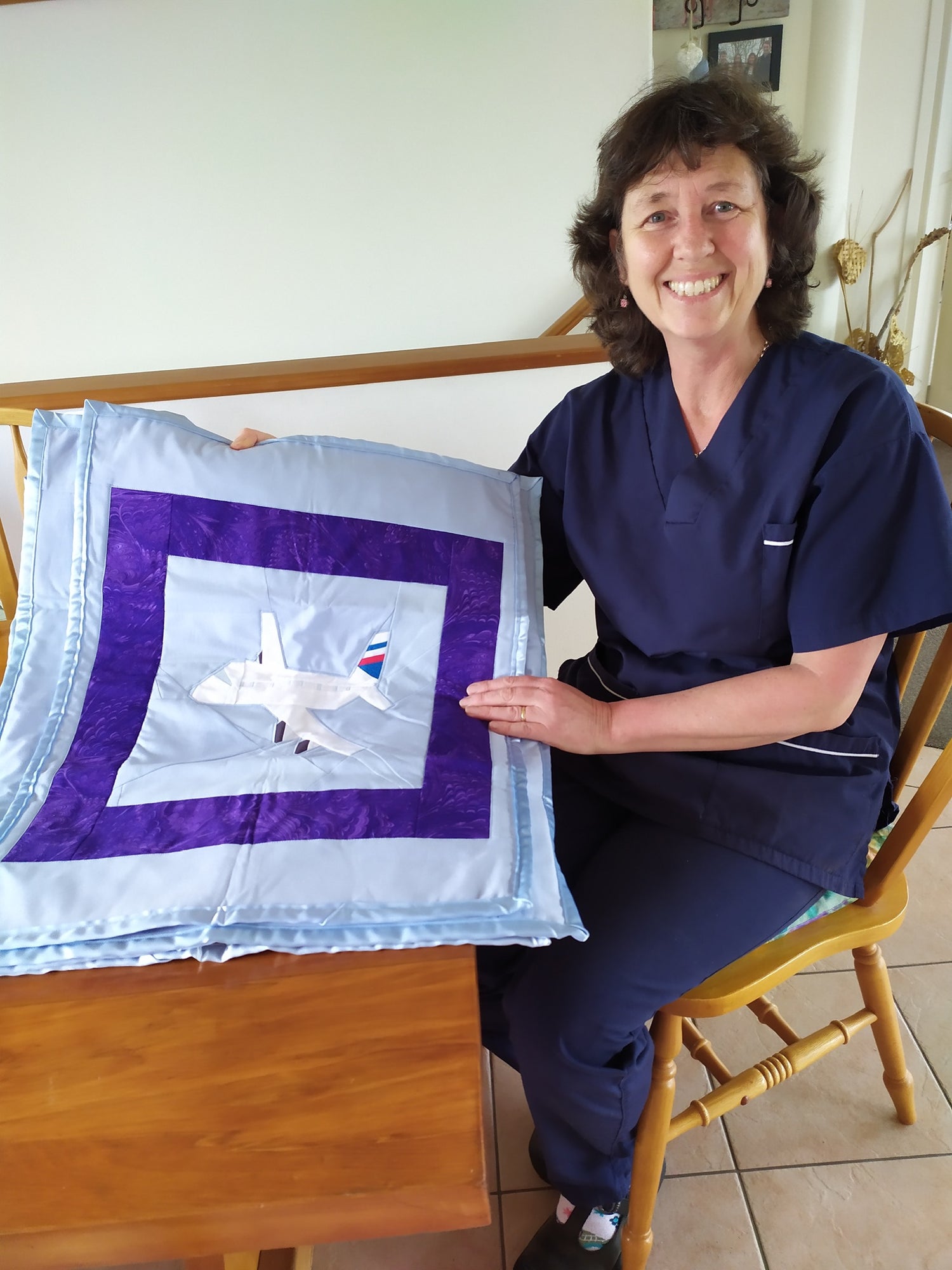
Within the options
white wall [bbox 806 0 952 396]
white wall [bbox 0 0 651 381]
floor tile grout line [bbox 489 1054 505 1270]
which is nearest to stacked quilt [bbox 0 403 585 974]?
floor tile grout line [bbox 489 1054 505 1270]

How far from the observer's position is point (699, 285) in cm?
103

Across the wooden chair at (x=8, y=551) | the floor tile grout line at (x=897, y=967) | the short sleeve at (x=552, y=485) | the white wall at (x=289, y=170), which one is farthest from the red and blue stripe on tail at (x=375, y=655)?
the white wall at (x=289, y=170)

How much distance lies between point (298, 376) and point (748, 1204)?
1575 mm

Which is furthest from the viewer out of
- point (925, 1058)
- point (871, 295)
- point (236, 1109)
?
point (871, 295)

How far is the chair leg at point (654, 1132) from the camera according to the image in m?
1.05

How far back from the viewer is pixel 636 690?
3.84 feet

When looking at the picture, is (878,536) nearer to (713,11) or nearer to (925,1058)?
(925,1058)

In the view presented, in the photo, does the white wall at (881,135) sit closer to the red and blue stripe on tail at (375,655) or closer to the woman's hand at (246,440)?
the woman's hand at (246,440)

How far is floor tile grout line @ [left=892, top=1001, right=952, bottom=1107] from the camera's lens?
4.43 feet

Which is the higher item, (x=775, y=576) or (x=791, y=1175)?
(x=775, y=576)

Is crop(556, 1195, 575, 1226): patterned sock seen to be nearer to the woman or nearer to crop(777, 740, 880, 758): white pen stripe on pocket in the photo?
the woman

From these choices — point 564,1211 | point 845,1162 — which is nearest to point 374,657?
point 564,1211

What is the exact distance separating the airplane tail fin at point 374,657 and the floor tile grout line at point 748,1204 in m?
0.90

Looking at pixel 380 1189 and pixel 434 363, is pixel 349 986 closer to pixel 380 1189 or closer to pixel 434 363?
pixel 380 1189
